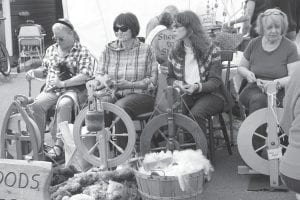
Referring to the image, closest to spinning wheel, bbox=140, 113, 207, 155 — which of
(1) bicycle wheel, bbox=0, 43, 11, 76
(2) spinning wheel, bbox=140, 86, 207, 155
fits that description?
(2) spinning wheel, bbox=140, 86, 207, 155

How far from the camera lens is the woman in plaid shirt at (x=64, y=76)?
180 inches

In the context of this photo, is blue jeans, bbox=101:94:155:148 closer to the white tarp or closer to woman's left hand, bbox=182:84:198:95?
woman's left hand, bbox=182:84:198:95

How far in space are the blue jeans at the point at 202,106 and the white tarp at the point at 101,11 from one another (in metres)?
2.10

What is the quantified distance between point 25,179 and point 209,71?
1729 mm

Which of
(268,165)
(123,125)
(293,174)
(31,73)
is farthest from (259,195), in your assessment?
(31,73)

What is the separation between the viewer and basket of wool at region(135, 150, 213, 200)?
10.3ft

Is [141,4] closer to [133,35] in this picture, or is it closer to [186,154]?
[133,35]

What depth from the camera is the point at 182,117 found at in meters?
3.81

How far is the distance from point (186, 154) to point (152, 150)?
0.61m

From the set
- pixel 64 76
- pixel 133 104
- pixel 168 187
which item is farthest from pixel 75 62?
pixel 168 187

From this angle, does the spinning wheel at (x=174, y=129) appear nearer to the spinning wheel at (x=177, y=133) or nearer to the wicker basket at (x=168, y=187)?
the spinning wheel at (x=177, y=133)

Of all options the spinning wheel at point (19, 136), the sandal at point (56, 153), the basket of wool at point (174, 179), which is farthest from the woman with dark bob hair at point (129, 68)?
the basket of wool at point (174, 179)

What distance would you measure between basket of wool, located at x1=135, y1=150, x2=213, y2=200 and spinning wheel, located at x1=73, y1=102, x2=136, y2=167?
509 millimetres

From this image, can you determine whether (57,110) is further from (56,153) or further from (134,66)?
(134,66)
